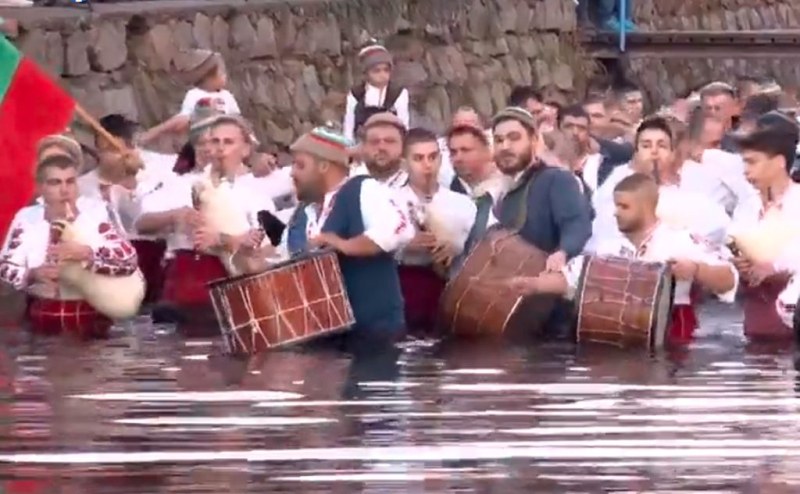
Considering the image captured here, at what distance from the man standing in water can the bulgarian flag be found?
8.37ft

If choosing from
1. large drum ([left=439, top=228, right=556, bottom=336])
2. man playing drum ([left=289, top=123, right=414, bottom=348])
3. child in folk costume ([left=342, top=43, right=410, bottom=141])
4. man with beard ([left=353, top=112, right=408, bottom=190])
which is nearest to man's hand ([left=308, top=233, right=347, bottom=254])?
man playing drum ([left=289, top=123, right=414, bottom=348])

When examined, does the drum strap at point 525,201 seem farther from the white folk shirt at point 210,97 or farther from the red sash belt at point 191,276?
the white folk shirt at point 210,97

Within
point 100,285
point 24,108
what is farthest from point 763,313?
point 24,108

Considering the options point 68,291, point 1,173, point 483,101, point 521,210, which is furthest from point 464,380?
point 483,101

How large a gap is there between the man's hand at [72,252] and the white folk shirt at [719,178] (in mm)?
3172

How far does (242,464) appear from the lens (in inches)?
345

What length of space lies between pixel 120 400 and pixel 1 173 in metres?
4.14

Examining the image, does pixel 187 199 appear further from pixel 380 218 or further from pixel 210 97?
pixel 210 97

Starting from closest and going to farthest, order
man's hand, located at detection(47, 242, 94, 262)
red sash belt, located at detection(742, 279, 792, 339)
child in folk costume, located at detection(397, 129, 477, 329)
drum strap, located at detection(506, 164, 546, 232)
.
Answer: red sash belt, located at detection(742, 279, 792, 339) → drum strap, located at detection(506, 164, 546, 232) → man's hand, located at detection(47, 242, 94, 262) → child in folk costume, located at detection(397, 129, 477, 329)

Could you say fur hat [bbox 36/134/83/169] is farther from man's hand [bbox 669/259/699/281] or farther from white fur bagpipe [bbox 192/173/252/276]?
man's hand [bbox 669/259/699/281]

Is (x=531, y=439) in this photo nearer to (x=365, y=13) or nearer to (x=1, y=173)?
(x=1, y=173)

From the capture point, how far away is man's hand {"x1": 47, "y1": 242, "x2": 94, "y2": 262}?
13375 millimetres

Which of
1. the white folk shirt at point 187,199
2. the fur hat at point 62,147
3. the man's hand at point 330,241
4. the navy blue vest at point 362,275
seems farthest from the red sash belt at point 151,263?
the man's hand at point 330,241

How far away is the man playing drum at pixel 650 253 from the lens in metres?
12.8
